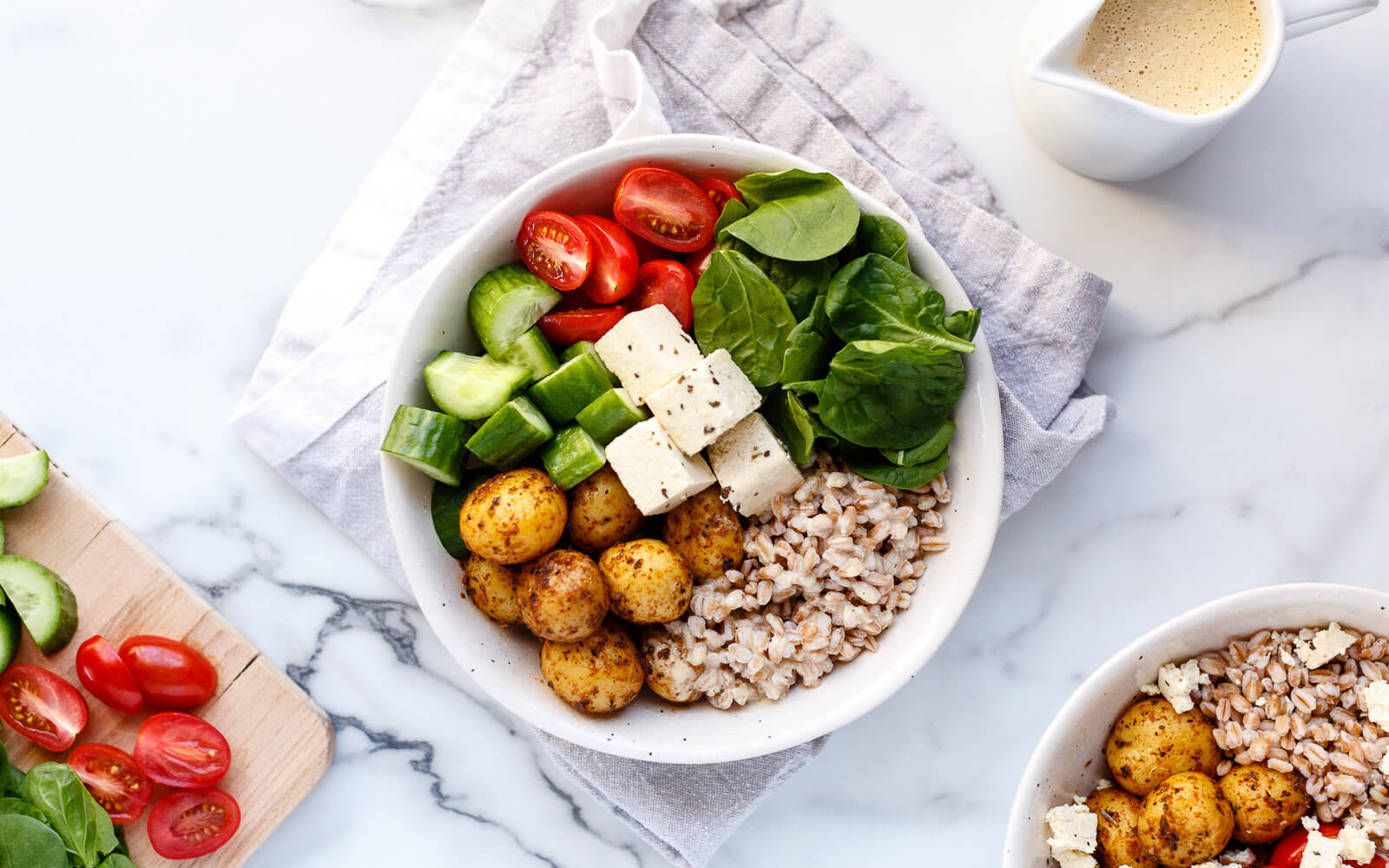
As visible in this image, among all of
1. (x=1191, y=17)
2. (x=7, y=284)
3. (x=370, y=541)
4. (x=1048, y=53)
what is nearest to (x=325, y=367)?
(x=370, y=541)

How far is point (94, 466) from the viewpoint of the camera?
6.71ft

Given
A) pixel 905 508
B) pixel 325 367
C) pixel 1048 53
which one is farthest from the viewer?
pixel 325 367

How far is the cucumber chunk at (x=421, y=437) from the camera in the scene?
1.57 m

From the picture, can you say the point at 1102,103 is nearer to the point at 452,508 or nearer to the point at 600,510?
the point at 600,510

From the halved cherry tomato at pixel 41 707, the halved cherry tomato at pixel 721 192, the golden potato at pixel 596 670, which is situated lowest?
the halved cherry tomato at pixel 41 707

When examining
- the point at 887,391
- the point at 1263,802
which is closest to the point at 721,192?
the point at 887,391

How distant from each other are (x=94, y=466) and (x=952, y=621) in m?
1.62

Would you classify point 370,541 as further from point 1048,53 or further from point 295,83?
point 1048,53

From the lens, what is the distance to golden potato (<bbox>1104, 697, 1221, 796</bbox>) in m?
1.59

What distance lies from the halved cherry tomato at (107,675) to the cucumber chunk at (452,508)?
71 cm

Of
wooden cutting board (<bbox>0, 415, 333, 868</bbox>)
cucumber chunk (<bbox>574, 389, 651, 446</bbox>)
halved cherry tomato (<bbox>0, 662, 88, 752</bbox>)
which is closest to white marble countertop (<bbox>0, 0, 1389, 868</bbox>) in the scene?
wooden cutting board (<bbox>0, 415, 333, 868</bbox>)

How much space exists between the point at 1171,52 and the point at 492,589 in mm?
1392

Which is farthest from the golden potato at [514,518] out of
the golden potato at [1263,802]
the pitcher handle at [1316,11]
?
the pitcher handle at [1316,11]

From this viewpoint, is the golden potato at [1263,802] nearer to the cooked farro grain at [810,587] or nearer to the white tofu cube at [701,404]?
the cooked farro grain at [810,587]
